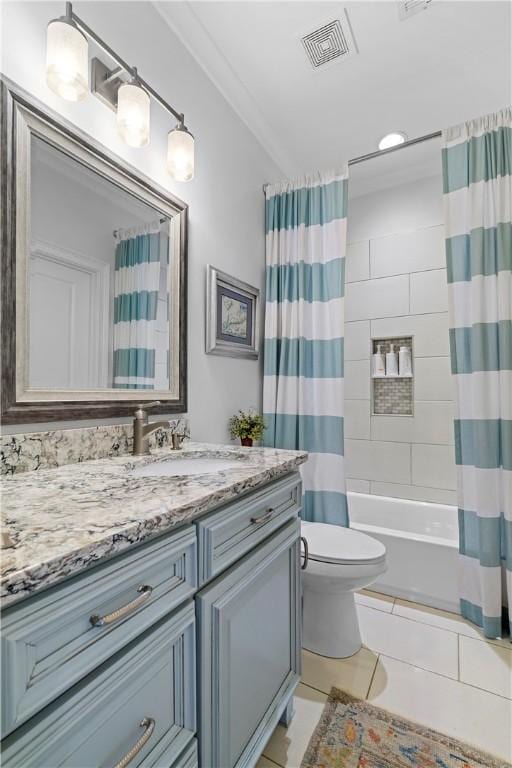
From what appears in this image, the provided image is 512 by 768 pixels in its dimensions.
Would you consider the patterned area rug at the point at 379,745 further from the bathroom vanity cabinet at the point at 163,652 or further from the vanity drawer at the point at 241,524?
the vanity drawer at the point at 241,524

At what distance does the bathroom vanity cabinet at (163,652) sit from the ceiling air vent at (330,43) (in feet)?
6.28

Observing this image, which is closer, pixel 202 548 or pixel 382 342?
pixel 202 548

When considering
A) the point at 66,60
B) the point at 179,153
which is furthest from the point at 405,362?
the point at 66,60

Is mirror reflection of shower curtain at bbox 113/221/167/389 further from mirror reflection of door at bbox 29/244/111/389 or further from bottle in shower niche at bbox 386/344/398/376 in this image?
bottle in shower niche at bbox 386/344/398/376

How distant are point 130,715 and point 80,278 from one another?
3.62 ft

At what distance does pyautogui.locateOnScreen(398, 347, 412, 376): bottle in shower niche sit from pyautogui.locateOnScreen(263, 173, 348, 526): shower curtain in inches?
33.4

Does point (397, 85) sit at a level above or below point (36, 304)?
above

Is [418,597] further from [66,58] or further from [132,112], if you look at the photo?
[66,58]

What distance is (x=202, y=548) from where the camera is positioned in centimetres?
76

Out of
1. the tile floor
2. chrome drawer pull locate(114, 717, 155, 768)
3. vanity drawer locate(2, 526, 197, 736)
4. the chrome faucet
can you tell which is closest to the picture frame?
the chrome faucet

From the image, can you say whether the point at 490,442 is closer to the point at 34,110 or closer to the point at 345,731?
the point at 345,731

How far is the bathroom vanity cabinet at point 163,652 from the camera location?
454 mm

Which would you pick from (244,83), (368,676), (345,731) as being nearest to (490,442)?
(368,676)

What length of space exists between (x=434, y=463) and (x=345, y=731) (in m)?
1.71
